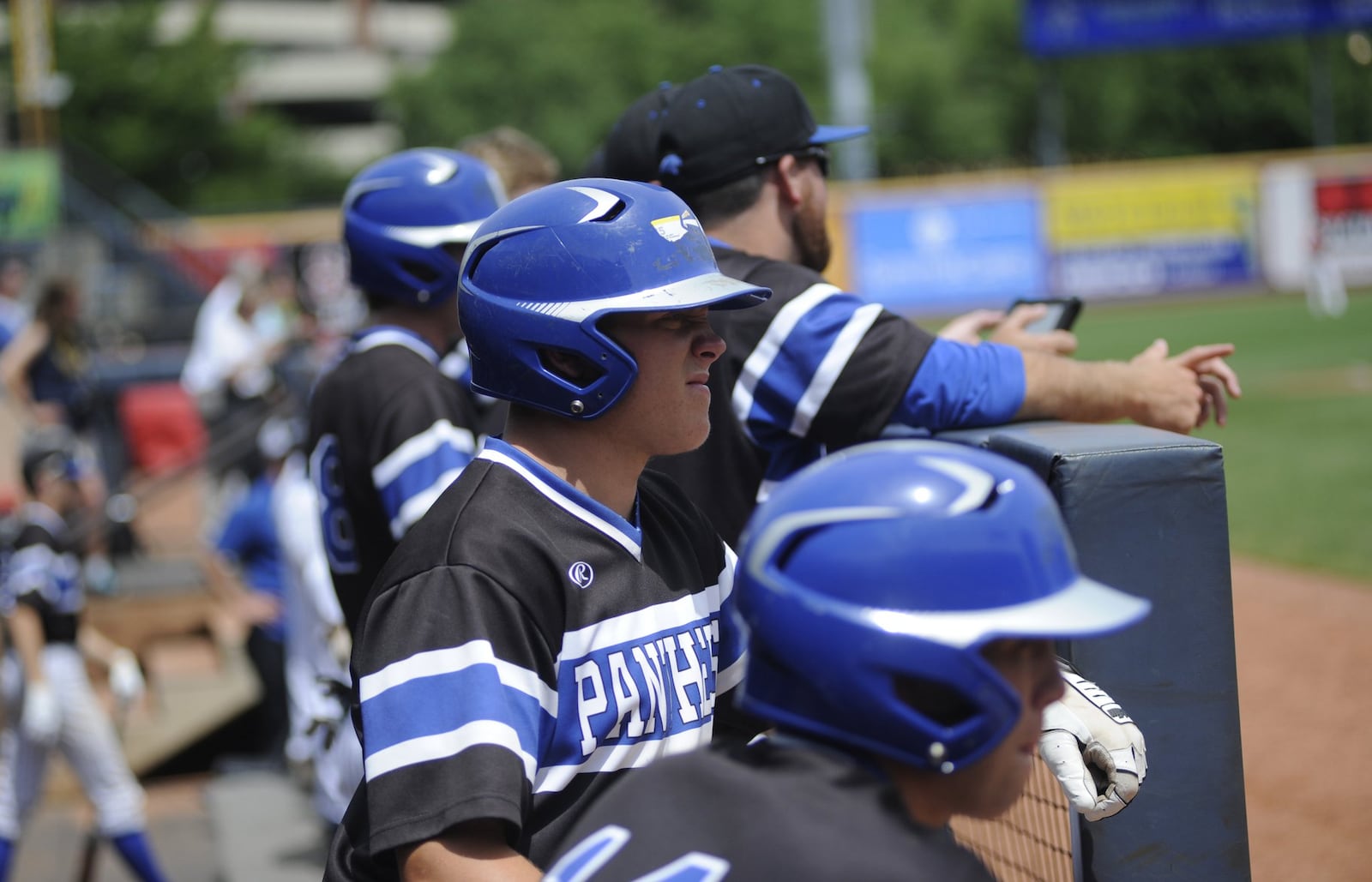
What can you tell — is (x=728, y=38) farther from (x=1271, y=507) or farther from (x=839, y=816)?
(x=839, y=816)

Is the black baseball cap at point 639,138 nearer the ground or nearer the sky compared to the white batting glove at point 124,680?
nearer the sky

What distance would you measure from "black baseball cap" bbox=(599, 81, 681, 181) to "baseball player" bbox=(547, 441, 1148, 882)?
1763mm

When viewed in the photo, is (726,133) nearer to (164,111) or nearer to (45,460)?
(45,460)

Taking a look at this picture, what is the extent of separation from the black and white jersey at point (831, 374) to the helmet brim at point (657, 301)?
76 cm

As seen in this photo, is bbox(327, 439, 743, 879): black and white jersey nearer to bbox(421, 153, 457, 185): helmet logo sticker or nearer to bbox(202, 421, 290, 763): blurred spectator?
bbox(421, 153, 457, 185): helmet logo sticker

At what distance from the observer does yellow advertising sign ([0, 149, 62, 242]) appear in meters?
21.5

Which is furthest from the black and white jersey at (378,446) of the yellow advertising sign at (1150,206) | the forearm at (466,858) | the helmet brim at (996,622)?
the yellow advertising sign at (1150,206)

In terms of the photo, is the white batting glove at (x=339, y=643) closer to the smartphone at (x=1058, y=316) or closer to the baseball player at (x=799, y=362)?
the baseball player at (x=799, y=362)

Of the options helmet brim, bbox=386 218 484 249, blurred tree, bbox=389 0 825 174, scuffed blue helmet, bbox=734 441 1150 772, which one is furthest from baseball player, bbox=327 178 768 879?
blurred tree, bbox=389 0 825 174

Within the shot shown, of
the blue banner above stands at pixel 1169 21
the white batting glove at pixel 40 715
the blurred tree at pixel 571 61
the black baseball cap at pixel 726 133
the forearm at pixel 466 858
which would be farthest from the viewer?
the blurred tree at pixel 571 61

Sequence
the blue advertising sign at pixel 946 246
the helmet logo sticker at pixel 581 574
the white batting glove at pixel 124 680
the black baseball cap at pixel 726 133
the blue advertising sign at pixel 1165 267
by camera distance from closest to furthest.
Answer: the helmet logo sticker at pixel 581 574, the black baseball cap at pixel 726 133, the white batting glove at pixel 124 680, the blue advertising sign at pixel 946 246, the blue advertising sign at pixel 1165 267

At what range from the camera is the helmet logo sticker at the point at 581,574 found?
189 centimetres

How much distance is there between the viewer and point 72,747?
621 centimetres

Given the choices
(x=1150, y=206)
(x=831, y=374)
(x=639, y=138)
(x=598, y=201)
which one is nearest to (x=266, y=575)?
(x=639, y=138)
